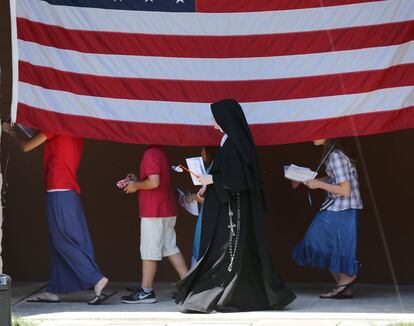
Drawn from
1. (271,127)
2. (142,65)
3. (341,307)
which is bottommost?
(341,307)

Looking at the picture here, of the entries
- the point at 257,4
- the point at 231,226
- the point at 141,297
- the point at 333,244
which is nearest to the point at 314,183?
the point at 333,244

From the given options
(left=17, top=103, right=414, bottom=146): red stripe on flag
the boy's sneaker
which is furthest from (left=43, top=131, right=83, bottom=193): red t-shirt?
the boy's sneaker

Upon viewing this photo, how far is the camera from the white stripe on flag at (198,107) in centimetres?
884

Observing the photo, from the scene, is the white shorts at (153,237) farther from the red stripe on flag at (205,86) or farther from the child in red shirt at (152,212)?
the red stripe on flag at (205,86)

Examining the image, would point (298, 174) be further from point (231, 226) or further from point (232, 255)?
point (232, 255)

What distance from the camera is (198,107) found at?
9141mm

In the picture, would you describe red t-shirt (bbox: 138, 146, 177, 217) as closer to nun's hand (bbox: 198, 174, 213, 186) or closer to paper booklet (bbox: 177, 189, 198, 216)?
paper booklet (bbox: 177, 189, 198, 216)

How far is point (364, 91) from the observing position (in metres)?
8.87

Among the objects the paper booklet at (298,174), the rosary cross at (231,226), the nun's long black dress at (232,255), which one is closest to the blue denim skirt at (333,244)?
the paper booklet at (298,174)

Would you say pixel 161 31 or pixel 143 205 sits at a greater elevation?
pixel 161 31

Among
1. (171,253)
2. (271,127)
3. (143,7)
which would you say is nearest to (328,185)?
(271,127)

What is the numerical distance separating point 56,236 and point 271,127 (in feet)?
6.81

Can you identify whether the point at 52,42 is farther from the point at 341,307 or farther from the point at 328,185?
the point at 341,307

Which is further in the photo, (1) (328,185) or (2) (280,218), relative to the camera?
(2) (280,218)
